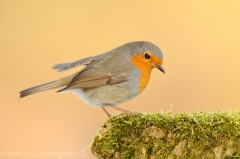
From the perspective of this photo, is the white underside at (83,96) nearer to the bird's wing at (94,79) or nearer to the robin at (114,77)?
the robin at (114,77)

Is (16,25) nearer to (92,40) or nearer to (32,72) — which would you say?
(32,72)

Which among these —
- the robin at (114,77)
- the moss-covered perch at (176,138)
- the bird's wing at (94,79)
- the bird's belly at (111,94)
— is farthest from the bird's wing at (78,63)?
the moss-covered perch at (176,138)

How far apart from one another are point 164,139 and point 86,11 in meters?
3.59

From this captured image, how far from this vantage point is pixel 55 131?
4.90 meters

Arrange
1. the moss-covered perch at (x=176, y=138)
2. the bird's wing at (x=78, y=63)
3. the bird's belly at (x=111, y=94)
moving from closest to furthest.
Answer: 1. the moss-covered perch at (x=176, y=138)
2. the bird's belly at (x=111, y=94)
3. the bird's wing at (x=78, y=63)

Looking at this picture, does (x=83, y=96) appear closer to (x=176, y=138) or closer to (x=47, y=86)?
(x=47, y=86)

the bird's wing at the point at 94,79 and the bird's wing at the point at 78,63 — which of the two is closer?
the bird's wing at the point at 94,79

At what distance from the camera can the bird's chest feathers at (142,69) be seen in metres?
3.38

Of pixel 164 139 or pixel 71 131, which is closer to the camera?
pixel 164 139

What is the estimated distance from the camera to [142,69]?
341cm

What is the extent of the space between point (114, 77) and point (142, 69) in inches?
9.7

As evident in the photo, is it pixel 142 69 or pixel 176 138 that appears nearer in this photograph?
pixel 176 138

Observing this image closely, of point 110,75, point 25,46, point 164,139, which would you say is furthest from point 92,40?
point 164,139

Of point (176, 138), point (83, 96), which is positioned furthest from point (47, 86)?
point (176, 138)
